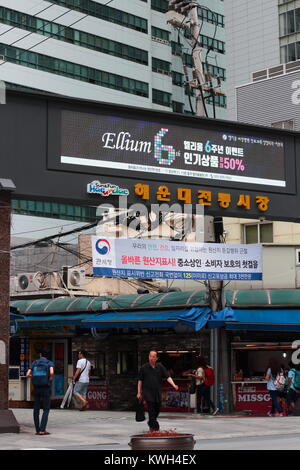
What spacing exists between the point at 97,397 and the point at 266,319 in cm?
772

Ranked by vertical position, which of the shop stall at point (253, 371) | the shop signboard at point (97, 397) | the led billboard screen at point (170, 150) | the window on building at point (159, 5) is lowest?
the shop signboard at point (97, 397)

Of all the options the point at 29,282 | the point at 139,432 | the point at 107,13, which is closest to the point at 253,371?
the point at 139,432

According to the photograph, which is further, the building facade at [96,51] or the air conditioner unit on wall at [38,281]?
the building facade at [96,51]

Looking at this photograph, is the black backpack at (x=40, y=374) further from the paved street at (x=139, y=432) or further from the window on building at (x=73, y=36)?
the window on building at (x=73, y=36)

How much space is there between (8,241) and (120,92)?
210ft

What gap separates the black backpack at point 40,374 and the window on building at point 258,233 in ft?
49.4

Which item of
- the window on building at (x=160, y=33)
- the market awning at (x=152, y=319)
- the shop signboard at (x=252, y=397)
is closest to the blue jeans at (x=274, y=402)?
the shop signboard at (x=252, y=397)

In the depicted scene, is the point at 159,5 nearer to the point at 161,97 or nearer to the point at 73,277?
the point at 161,97

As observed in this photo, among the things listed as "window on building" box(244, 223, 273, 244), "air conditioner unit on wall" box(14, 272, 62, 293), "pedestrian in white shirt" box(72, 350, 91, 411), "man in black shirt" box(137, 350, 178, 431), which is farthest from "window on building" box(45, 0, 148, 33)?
"man in black shirt" box(137, 350, 178, 431)

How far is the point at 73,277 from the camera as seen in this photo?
3591 cm

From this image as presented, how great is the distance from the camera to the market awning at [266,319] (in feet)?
84.3

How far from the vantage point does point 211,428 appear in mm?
19672

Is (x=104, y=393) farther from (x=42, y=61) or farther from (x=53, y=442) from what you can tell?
(x=42, y=61)
